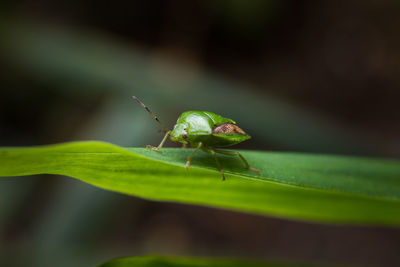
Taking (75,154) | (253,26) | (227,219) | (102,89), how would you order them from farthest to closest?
1. (253,26)
2. (227,219)
3. (102,89)
4. (75,154)

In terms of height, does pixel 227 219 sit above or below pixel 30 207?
above

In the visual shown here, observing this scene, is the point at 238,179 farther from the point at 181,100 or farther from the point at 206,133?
the point at 181,100

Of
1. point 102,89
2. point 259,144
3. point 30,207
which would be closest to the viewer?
point 30,207

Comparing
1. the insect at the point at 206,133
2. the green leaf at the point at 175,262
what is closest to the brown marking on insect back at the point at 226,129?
the insect at the point at 206,133

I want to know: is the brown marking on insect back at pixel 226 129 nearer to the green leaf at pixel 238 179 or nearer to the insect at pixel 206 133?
the insect at pixel 206 133

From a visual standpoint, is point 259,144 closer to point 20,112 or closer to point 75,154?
point 20,112

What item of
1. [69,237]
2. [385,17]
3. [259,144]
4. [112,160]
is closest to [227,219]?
[259,144]
